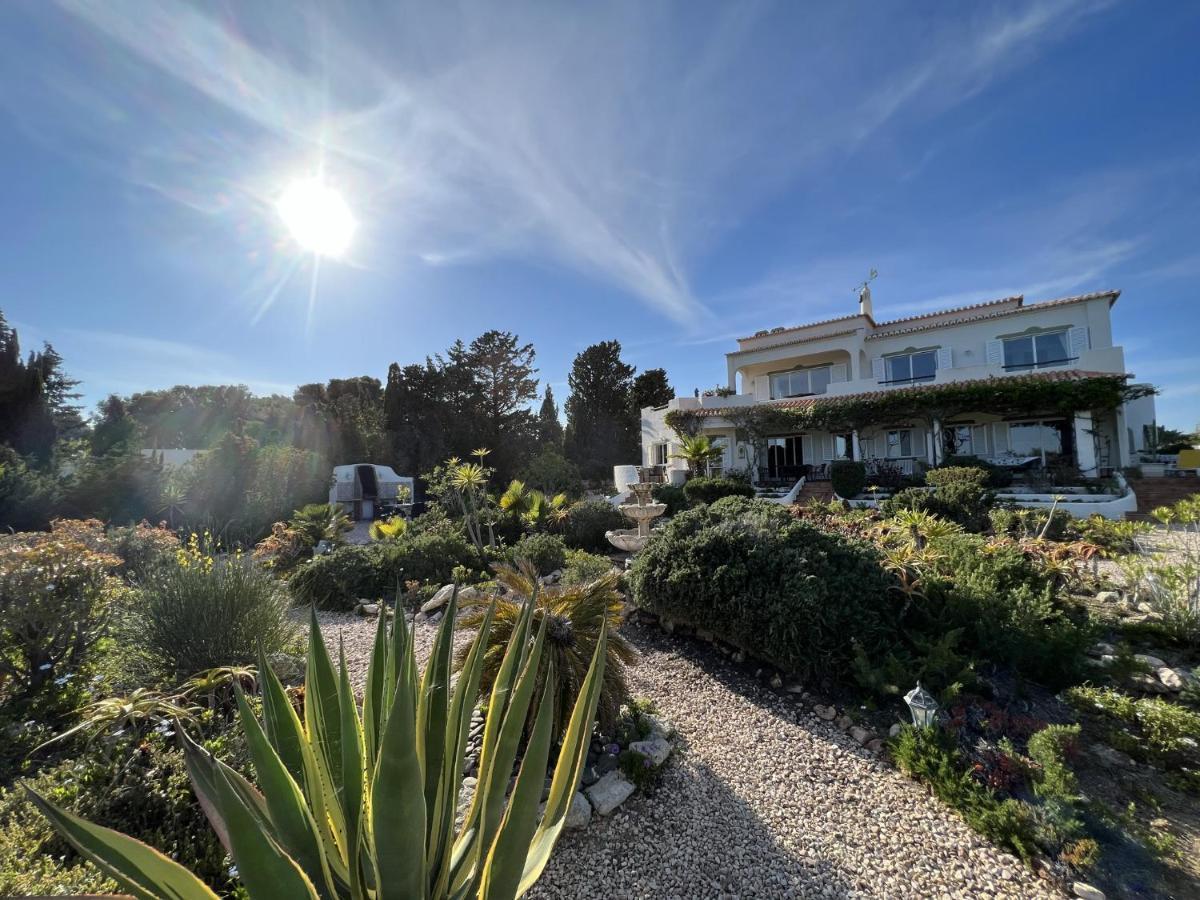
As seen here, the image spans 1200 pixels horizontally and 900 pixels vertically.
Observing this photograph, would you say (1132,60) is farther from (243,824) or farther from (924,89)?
(243,824)

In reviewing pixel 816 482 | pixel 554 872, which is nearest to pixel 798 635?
pixel 554 872

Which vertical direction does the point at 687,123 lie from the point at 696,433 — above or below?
above

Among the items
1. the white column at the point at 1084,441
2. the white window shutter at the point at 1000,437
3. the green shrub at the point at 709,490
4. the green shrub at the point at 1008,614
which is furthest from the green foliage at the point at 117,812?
the white window shutter at the point at 1000,437

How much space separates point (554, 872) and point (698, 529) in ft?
12.2

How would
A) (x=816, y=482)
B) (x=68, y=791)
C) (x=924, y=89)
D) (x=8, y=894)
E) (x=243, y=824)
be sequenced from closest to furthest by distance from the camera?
(x=243, y=824)
(x=8, y=894)
(x=68, y=791)
(x=924, y=89)
(x=816, y=482)

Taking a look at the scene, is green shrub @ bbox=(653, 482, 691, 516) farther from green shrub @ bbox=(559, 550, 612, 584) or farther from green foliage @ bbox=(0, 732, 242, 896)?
green foliage @ bbox=(0, 732, 242, 896)

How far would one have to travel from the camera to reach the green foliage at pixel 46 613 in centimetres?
336

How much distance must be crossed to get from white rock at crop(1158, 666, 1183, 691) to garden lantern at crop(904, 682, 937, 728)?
2.38 meters

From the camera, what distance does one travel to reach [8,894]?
61.0 inches

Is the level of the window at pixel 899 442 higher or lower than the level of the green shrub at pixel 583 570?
higher

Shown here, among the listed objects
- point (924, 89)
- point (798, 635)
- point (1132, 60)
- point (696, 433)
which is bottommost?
point (798, 635)

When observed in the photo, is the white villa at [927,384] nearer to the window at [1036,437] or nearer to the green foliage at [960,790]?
the window at [1036,437]

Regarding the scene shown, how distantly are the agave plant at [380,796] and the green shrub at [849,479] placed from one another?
1664 centimetres

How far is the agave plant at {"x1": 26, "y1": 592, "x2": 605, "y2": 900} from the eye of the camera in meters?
1.06
